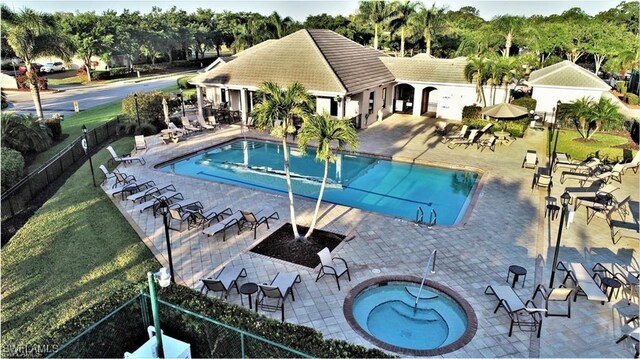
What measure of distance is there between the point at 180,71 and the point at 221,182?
167 feet

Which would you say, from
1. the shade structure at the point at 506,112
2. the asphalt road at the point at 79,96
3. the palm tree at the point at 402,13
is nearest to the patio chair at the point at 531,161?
the shade structure at the point at 506,112

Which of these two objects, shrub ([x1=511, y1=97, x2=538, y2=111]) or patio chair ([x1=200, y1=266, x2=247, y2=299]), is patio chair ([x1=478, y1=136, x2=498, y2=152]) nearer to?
shrub ([x1=511, y1=97, x2=538, y2=111])

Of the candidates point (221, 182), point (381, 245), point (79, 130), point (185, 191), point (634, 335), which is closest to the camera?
point (634, 335)

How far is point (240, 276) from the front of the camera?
34.4 ft

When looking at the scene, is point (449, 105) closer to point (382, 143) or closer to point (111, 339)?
point (382, 143)

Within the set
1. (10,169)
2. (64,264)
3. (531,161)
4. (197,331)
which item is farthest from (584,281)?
(10,169)

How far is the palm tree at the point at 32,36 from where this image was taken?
25391mm

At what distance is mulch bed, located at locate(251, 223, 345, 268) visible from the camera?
11.5 meters

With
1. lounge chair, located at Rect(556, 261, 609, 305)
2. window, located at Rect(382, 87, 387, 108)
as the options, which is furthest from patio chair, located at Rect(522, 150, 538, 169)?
window, located at Rect(382, 87, 387, 108)

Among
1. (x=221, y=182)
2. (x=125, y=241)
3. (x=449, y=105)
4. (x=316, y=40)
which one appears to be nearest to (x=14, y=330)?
(x=125, y=241)

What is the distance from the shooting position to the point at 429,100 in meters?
32.4

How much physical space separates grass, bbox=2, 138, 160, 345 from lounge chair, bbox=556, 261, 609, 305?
10.3 m

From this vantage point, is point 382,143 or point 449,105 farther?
point 449,105

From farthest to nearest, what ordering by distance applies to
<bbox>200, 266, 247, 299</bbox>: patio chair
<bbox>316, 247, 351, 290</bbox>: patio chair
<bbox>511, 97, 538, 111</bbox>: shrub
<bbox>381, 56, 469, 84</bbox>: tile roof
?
<bbox>381, 56, 469, 84</bbox>: tile roof, <bbox>511, 97, 538, 111</bbox>: shrub, <bbox>316, 247, 351, 290</bbox>: patio chair, <bbox>200, 266, 247, 299</bbox>: patio chair
